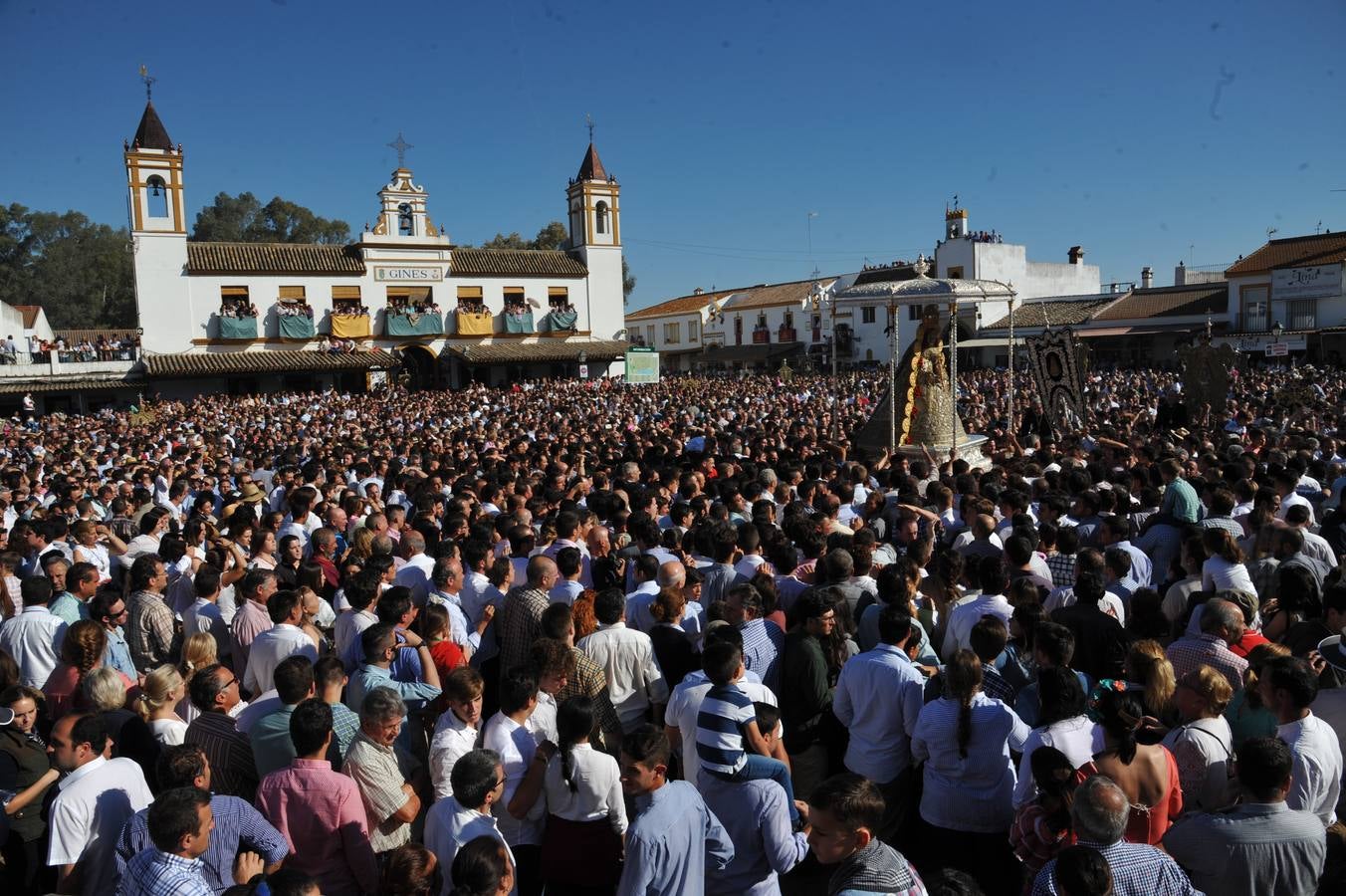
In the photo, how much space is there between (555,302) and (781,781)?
1557 inches

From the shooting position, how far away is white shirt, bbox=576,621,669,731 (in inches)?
179

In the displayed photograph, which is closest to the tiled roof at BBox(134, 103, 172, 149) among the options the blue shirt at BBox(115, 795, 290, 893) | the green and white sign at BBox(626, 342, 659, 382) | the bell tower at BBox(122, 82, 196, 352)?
the bell tower at BBox(122, 82, 196, 352)

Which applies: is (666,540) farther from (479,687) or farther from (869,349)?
(869,349)

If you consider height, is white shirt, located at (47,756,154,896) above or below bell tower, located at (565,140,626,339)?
below

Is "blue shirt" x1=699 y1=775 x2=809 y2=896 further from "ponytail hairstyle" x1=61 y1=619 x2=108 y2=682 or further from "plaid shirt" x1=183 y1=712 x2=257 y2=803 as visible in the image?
"ponytail hairstyle" x1=61 y1=619 x2=108 y2=682

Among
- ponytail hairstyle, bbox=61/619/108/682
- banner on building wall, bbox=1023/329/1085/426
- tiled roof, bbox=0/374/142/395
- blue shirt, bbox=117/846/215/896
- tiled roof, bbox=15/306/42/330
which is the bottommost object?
blue shirt, bbox=117/846/215/896

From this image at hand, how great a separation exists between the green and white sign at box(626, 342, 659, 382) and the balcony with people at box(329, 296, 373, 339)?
48.1ft

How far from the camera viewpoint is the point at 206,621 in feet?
18.2

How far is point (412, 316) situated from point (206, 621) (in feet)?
111

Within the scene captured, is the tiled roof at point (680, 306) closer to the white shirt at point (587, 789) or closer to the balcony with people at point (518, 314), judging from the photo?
the balcony with people at point (518, 314)

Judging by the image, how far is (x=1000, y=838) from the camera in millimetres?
3688

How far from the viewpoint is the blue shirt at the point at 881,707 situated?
3.93m

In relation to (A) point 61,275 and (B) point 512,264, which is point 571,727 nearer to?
(B) point 512,264

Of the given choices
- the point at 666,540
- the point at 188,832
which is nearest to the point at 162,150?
the point at 666,540
